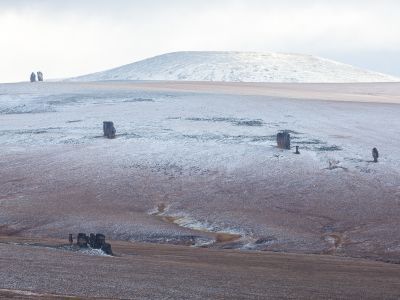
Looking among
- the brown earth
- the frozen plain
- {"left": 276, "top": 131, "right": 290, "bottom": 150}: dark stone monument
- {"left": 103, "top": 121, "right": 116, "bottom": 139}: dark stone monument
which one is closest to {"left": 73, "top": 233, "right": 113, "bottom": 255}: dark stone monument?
the brown earth

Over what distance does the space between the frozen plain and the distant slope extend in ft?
183

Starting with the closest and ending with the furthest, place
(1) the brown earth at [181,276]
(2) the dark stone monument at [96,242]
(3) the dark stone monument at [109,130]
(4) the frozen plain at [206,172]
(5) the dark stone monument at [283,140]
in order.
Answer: (1) the brown earth at [181,276] < (2) the dark stone monument at [96,242] < (4) the frozen plain at [206,172] < (5) the dark stone monument at [283,140] < (3) the dark stone monument at [109,130]

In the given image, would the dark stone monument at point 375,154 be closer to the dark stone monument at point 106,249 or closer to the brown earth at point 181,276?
the brown earth at point 181,276

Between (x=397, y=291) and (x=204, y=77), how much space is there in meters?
130

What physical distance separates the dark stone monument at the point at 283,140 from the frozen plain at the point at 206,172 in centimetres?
111

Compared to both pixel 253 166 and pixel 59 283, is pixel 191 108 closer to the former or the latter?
pixel 253 166

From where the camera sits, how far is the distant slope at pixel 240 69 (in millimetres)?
166375

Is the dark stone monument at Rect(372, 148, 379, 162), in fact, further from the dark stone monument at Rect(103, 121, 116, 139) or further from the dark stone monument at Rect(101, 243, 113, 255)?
the dark stone monument at Rect(101, 243, 113, 255)

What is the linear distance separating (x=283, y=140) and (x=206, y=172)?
313 inches

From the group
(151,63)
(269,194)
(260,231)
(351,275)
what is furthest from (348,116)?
(151,63)

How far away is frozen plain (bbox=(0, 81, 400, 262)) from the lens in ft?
191

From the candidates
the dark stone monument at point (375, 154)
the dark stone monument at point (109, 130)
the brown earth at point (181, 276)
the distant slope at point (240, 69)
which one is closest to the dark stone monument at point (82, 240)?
the brown earth at point (181, 276)

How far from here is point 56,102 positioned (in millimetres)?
107688

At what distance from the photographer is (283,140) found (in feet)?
258
